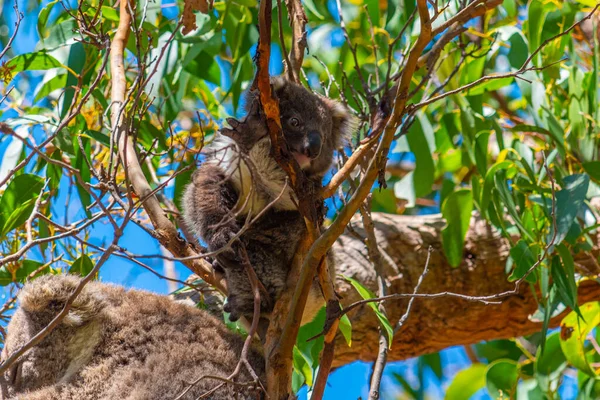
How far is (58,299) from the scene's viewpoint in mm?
2580

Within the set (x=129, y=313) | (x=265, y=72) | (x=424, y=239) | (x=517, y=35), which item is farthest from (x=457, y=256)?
(x=265, y=72)

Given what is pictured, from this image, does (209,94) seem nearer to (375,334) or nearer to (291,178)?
(375,334)

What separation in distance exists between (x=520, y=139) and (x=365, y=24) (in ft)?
3.30

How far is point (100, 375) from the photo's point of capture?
2.39 meters

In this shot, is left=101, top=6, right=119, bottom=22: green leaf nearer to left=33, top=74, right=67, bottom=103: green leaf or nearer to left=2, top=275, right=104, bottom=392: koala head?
left=33, top=74, right=67, bottom=103: green leaf

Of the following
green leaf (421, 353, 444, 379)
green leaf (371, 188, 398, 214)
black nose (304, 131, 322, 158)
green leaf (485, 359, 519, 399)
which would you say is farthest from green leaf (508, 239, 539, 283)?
green leaf (421, 353, 444, 379)

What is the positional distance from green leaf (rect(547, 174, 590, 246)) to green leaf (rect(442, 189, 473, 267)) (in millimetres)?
647

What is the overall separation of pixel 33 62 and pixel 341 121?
125 cm

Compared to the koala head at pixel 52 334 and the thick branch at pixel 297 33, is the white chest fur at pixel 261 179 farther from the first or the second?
the koala head at pixel 52 334

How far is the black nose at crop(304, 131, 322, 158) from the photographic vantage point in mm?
2732

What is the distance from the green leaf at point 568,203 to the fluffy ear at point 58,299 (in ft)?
5.51

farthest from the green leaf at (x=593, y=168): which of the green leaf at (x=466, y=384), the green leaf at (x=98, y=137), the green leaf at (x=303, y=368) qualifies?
the green leaf at (x=98, y=137)

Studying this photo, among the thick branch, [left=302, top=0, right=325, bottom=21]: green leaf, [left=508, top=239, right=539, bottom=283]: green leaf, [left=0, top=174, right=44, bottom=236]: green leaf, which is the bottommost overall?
[left=508, top=239, right=539, bottom=283]: green leaf

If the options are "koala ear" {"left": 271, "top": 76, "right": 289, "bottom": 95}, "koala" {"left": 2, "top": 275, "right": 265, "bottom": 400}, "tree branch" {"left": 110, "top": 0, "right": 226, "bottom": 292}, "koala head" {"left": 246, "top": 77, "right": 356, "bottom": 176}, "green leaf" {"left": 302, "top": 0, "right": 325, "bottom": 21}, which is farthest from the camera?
"green leaf" {"left": 302, "top": 0, "right": 325, "bottom": 21}
